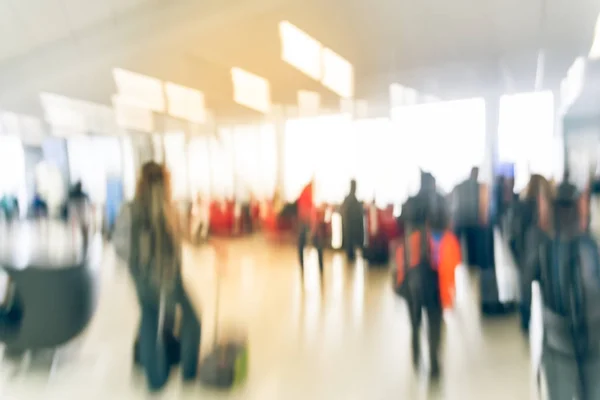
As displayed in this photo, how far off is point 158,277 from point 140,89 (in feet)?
1.94

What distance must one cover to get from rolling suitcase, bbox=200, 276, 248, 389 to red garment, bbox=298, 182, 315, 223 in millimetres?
410

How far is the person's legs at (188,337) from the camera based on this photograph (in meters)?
1.31

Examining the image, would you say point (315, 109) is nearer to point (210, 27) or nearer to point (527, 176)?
point (210, 27)

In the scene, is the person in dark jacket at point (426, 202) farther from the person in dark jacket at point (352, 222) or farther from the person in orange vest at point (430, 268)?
the person in dark jacket at point (352, 222)

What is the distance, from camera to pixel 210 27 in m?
1.34

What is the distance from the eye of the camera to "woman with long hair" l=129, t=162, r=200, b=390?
129 centimetres

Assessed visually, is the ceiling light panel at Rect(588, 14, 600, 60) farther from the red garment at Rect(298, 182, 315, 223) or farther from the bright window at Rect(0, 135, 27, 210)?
the bright window at Rect(0, 135, 27, 210)

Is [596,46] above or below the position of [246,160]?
above

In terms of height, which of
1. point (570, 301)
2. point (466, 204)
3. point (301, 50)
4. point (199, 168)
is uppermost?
point (301, 50)

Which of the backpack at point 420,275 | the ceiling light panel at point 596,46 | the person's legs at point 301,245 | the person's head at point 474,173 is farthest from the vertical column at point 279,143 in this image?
the ceiling light panel at point 596,46

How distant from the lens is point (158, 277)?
4.30 feet

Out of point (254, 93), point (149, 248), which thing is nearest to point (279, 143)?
point (254, 93)

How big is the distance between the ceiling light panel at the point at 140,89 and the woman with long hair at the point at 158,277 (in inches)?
7.9

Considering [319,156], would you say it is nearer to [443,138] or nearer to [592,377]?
[443,138]
